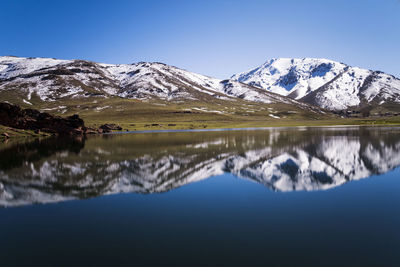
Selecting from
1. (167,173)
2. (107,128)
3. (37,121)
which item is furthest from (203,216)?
(107,128)

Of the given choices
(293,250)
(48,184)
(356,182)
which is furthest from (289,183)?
(48,184)

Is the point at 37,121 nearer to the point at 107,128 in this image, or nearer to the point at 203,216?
the point at 107,128

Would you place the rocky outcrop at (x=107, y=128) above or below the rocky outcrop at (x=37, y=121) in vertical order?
below

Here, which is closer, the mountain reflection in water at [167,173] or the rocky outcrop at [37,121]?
the mountain reflection in water at [167,173]

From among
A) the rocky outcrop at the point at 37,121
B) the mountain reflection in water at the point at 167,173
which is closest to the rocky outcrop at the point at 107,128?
the rocky outcrop at the point at 37,121

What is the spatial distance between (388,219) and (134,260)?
1258cm

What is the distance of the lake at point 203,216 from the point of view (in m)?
10.9

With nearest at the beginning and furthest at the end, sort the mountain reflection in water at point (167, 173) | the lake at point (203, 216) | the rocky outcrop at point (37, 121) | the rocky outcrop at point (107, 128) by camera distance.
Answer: the lake at point (203, 216), the mountain reflection in water at point (167, 173), the rocky outcrop at point (37, 121), the rocky outcrop at point (107, 128)

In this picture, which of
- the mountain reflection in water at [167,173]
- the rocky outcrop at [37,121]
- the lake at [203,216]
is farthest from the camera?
the rocky outcrop at [37,121]

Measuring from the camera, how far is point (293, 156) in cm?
3828

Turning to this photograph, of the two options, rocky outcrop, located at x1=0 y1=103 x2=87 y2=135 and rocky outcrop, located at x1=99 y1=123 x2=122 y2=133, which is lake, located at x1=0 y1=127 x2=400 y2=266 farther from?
rocky outcrop, located at x1=99 y1=123 x2=122 y2=133

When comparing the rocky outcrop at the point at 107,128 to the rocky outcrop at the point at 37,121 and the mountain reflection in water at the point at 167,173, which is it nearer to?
the rocky outcrop at the point at 37,121

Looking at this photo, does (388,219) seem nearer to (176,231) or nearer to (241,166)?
(176,231)

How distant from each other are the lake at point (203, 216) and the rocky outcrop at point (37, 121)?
86.1m
